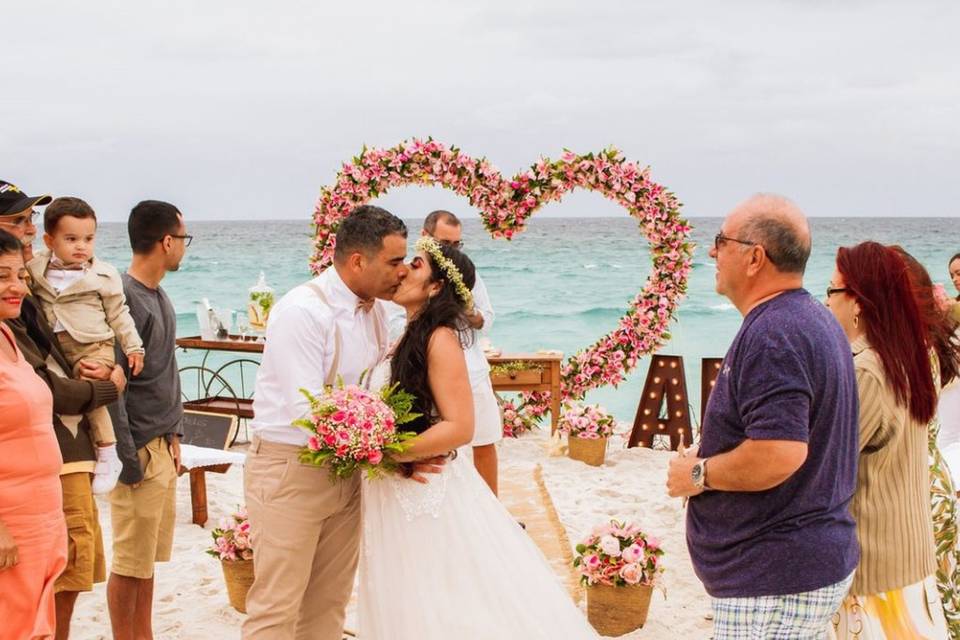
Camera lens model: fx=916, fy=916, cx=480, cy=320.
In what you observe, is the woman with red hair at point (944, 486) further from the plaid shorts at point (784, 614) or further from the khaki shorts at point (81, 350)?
the khaki shorts at point (81, 350)

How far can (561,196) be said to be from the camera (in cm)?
1093

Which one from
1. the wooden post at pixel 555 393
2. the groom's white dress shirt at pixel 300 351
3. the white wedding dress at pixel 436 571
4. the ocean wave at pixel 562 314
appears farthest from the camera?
the ocean wave at pixel 562 314

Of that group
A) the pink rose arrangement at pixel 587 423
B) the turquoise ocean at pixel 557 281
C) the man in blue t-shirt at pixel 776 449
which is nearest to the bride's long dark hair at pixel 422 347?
the man in blue t-shirt at pixel 776 449

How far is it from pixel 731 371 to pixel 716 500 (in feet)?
1.49

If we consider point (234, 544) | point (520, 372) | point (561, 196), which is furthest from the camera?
point (561, 196)

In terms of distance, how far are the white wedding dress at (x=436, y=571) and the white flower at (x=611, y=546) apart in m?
1.32

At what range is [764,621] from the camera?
118 inches

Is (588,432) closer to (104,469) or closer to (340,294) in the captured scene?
(340,294)

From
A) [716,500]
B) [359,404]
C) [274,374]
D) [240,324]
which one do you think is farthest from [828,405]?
[240,324]

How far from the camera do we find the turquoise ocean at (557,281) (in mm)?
30281

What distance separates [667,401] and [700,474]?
24.5 ft

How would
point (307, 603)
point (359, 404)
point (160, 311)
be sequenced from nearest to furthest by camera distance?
point (359, 404) → point (307, 603) → point (160, 311)

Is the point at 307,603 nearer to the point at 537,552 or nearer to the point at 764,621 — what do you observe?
the point at 537,552

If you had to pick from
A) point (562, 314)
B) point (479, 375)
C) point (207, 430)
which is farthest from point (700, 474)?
point (562, 314)
